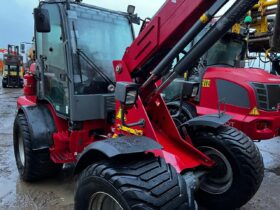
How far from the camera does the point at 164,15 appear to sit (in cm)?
306

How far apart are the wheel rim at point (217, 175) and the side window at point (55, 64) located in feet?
5.93

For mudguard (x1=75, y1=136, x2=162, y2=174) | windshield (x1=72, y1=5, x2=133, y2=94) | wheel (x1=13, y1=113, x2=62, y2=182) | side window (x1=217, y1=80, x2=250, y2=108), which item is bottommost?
wheel (x1=13, y1=113, x2=62, y2=182)

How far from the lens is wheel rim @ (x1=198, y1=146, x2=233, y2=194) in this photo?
356 centimetres

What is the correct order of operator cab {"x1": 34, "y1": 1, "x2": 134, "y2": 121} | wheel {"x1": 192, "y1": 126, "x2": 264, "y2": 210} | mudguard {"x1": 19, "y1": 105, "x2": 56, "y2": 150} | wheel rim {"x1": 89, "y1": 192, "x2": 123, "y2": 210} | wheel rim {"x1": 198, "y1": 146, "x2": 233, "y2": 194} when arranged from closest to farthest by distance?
wheel rim {"x1": 89, "y1": 192, "x2": 123, "y2": 210} < wheel {"x1": 192, "y1": 126, "x2": 264, "y2": 210} < wheel rim {"x1": 198, "y1": 146, "x2": 233, "y2": 194} < operator cab {"x1": 34, "y1": 1, "x2": 134, "y2": 121} < mudguard {"x1": 19, "y1": 105, "x2": 56, "y2": 150}

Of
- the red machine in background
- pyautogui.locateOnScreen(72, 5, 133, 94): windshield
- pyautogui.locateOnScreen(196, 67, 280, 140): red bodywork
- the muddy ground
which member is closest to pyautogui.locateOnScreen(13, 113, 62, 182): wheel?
the muddy ground

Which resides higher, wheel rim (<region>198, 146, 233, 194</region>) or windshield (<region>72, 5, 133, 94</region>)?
windshield (<region>72, 5, 133, 94</region>)

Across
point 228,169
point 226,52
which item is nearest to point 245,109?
point 226,52

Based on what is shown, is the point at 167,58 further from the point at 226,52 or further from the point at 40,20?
the point at 226,52

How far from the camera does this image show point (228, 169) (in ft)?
11.7

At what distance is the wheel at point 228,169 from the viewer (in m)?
3.42

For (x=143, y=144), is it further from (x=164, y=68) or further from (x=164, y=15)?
(x=164, y=15)

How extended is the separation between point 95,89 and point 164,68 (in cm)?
123

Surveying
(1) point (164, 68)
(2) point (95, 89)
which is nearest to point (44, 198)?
(2) point (95, 89)

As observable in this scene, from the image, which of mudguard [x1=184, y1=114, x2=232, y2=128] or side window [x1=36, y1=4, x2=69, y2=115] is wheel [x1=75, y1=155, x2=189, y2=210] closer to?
mudguard [x1=184, y1=114, x2=232, y2=128]
